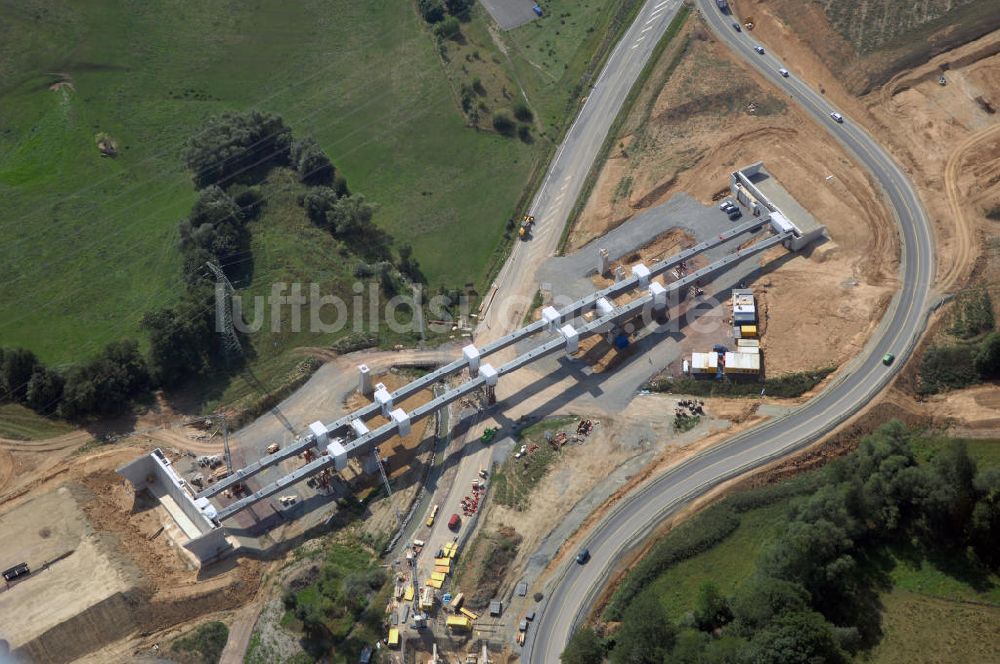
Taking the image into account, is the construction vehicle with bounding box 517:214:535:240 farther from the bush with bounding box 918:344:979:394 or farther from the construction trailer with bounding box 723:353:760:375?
the bush with bounding box 918:344:979:394

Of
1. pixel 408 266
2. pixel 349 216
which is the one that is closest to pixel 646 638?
pixel 408 266

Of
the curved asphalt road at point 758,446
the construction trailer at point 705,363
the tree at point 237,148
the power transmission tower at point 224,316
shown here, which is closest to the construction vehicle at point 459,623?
the curved asphalt road at point 758,446

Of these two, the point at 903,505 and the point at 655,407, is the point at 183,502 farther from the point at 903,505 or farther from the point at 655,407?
the point at 903,505

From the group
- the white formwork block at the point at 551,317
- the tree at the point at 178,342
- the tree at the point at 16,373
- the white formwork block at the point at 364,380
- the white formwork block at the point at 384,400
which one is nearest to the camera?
the white formwork block at the point at 384,400

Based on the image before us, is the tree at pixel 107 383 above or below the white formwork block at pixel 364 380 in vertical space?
above

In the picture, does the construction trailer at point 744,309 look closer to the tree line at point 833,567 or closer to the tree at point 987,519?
the tree line at point 833,567

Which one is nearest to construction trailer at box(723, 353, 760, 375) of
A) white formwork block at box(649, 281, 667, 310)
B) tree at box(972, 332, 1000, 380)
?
white formwork block at box(649, 281, 667, 310)
